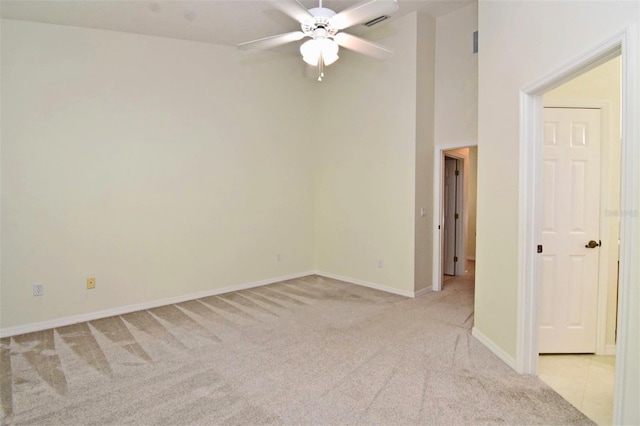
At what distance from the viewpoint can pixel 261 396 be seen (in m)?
2.21

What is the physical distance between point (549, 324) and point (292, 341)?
86.5 inches

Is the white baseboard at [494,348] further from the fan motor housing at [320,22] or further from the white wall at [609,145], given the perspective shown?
the fan motor housing at [320,22]

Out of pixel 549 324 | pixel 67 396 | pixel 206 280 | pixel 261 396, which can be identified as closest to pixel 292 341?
pixel 261 396

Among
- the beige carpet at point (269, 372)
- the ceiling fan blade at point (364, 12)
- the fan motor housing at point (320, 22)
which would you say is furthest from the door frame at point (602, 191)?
the fan motor housing at point (320, 22)

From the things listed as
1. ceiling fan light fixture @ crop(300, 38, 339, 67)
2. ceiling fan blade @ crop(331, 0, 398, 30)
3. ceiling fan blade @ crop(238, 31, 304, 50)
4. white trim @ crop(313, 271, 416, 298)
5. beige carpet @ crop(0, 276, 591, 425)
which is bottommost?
beige carpet @ crop(0, 276, 591, 425)

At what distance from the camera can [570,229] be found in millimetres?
2795

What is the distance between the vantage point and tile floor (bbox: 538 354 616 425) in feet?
6.90

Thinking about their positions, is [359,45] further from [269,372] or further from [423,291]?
[423,291]

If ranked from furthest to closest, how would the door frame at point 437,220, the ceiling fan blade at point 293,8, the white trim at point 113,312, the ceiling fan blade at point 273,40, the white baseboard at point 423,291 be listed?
the door frame at point 437,220 < the white baseboard at point 423,291 < the white trim at point 113,312 < the ceiling fan blade at point 273,40 < the ceiling fan blade at point 293,8

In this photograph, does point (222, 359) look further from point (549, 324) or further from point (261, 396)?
point (549, 324)

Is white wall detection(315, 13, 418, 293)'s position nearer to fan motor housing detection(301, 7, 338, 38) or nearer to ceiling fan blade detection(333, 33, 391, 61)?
ceiling fan blade detection(333, 33, 391, 61)

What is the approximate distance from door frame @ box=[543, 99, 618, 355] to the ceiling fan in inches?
63.3

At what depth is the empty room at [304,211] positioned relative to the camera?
2143mm

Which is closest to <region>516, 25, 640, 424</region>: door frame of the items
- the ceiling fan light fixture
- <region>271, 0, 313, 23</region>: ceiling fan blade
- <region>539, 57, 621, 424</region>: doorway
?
<region>539, 57, 621, 424</region>: doorway
